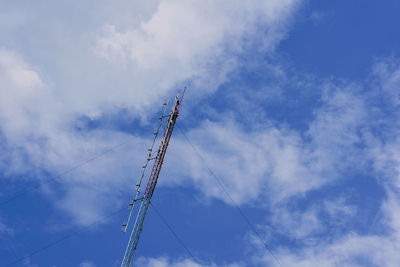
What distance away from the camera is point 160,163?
37156mm

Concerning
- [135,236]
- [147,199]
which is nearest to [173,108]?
[147,199]

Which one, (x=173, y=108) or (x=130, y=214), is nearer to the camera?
(x=130, y=214)

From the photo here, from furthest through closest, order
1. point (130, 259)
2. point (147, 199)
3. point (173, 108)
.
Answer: point (173, 108)
point (147, 199)
point (130, 259)

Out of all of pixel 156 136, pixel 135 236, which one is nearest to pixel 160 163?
pixel 156 136

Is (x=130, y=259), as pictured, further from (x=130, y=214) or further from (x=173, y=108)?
(x=173, y=108)

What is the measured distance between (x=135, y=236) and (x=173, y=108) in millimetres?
11845

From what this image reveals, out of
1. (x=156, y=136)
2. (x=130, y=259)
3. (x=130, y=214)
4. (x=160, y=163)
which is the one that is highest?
(x=156, y=136)

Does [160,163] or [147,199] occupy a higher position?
[160,163]

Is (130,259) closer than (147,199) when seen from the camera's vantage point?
Yes

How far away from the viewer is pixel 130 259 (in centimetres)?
3344

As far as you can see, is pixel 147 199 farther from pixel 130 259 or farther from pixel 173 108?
pixel 173 108

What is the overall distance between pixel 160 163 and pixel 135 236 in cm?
656

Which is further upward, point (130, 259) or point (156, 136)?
point (156, 136)

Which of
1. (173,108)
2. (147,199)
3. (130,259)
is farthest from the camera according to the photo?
(173,108)
